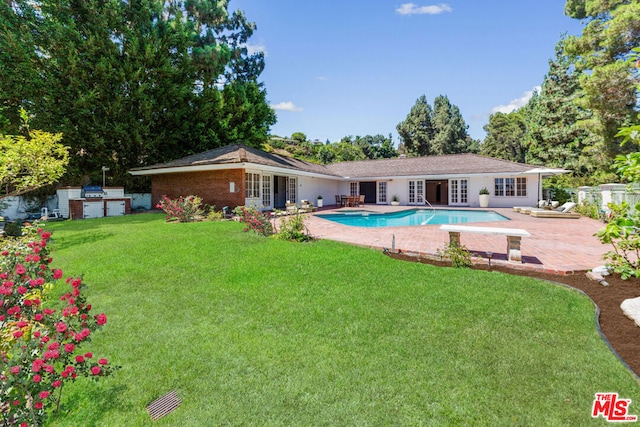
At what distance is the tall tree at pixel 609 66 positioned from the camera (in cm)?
1340

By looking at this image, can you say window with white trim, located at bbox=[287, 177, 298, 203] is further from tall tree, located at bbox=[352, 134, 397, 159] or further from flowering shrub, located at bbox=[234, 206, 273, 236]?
tall tree, located at bbox=[352, 134, 397, 159]

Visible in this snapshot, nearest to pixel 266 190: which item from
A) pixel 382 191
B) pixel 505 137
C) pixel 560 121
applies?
pixel 382 191

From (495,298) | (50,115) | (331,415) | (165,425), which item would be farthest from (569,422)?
(50,115)

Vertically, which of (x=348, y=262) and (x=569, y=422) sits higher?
(x=348, y=262)

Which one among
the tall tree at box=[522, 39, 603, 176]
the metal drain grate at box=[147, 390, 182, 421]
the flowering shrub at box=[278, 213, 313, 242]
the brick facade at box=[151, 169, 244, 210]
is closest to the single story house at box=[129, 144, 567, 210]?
the brick facade at box=[151, 169, 244, 210]

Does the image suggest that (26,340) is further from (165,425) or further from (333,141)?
(333,141)

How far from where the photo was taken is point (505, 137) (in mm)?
40125

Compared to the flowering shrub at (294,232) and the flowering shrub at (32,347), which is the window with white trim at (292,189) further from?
the flowering shrub at (32,347)

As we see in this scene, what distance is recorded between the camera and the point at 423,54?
15.1 metres

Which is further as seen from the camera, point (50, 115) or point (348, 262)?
point (50, 115)

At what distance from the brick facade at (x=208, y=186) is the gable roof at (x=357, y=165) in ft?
2.36

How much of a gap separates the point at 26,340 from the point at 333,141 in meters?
63.4

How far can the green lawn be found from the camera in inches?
93.2

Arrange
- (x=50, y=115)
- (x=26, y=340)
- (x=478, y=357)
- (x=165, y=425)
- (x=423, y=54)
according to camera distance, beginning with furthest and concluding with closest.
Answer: (x=50, y=115) < (x=423, y=54) < (x=478, y=357) < (x=165, y=425) < (x=26, y=340)
